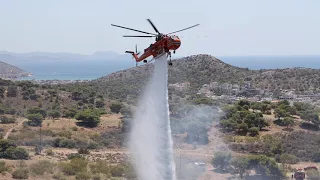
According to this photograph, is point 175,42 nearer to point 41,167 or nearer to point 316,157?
point 41,167

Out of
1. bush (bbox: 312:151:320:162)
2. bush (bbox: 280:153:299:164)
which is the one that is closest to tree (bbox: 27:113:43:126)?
bush (bbox: 280:153:299:164)

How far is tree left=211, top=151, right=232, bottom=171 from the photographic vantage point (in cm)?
4850

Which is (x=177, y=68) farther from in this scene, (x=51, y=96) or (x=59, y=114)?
(x=59, y=114)

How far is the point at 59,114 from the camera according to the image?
72.9 m

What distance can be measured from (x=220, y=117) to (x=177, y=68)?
65.2m

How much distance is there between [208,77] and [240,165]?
8247 centimetres

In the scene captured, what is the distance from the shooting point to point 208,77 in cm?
12706

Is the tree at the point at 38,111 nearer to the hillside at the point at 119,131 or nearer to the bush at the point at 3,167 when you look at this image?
the hillside at the point at 119,131

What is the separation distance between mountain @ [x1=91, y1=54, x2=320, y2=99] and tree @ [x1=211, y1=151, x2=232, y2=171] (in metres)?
52.0

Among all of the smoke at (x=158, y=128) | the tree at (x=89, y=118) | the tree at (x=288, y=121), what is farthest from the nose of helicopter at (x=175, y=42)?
the tree at (x=288, y=121)

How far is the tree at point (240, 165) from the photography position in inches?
1788

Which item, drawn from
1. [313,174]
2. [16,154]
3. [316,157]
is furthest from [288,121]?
[16,154]

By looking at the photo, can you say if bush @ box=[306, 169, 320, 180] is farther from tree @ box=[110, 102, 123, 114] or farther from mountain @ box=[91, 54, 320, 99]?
mountain @ box=[91, 54, 320, 99]

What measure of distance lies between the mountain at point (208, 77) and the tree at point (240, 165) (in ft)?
180
